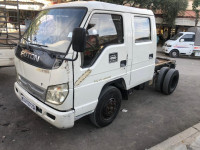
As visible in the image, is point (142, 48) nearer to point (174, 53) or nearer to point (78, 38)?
point (78, 38)

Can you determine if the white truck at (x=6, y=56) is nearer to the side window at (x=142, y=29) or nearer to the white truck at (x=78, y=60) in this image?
the white truck at (x=78, y=60)

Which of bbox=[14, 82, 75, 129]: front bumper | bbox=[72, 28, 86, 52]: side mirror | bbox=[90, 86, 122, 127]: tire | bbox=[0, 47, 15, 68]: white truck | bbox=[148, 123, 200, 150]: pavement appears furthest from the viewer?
bbox=[0, 47, 15, 68]: white truck

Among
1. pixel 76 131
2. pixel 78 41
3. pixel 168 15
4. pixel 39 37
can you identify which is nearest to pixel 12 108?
pixel 76 131

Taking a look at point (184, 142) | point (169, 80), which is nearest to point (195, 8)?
point (169, 80)

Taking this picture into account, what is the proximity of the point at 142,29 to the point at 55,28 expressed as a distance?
1.95 m

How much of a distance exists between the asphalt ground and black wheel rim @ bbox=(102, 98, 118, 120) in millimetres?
242

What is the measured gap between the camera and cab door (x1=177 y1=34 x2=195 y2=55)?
40.4 feet

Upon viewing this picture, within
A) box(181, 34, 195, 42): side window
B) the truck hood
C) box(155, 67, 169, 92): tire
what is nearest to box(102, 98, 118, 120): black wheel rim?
the truck hood

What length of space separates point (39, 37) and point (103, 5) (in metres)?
1.21

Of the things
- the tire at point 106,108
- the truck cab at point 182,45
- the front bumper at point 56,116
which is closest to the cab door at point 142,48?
the tire at point 106,108

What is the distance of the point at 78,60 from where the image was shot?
245 centimetres

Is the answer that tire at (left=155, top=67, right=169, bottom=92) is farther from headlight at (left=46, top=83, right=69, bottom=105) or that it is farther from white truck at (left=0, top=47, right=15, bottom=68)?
white truck at (left=0, top=47, right=15, bottom=68)

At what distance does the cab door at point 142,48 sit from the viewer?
11.6 feet

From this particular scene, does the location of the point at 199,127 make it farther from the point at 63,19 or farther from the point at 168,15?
the point at 168,15
